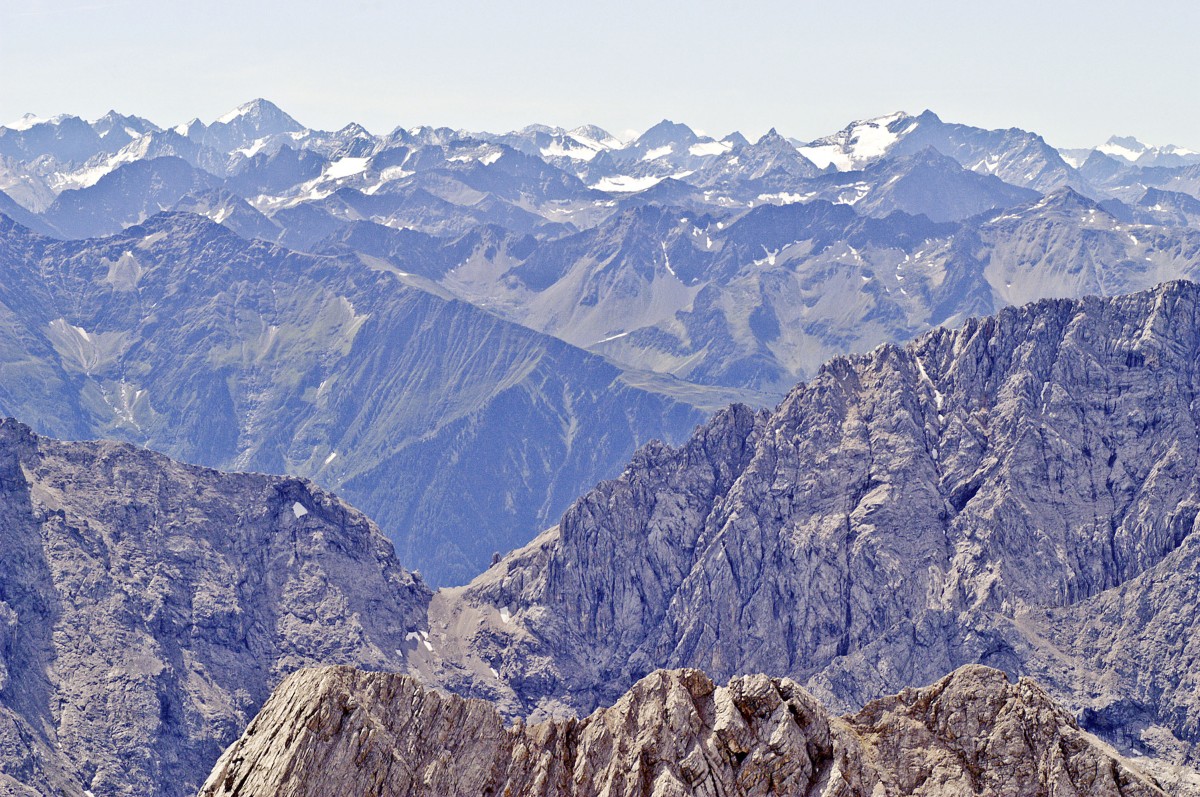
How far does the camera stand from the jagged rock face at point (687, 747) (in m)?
98.4

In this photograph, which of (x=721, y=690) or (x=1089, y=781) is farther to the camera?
(x=721, y=690)

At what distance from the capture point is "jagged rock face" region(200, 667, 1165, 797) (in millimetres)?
98438

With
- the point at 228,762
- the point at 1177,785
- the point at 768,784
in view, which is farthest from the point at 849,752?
the point at 1177,785

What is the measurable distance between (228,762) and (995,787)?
1977 inches

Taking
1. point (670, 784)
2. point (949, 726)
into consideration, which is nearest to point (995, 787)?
point (949, 726)

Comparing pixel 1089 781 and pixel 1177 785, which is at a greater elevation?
pixel 1089 781

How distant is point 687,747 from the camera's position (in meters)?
101

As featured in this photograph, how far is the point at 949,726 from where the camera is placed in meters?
102

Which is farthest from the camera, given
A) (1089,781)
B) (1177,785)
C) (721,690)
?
(1177,785)

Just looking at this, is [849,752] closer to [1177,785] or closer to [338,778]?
[338,778]

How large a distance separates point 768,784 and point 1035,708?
18.5 metres

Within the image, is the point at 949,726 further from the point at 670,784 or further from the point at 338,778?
the point at 338,778

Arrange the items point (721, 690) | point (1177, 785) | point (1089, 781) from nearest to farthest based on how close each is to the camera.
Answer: point (1089, 781) < point (721, 690) < point (1177, 785)

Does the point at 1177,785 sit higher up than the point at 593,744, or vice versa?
the point at 593,744
